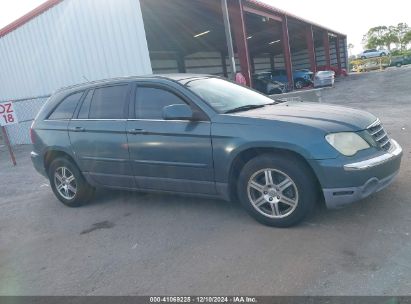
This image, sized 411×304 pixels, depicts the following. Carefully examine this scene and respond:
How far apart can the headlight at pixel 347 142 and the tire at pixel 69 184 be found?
3507mm

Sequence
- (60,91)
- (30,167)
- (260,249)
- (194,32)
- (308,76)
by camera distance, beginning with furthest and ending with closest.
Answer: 1. (308,76)
2. (194,32)
3. (30,167)
4. (60,91)
5. (260,249)

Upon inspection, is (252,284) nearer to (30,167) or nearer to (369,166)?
(369,166)

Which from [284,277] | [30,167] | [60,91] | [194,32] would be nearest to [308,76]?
[194,32]

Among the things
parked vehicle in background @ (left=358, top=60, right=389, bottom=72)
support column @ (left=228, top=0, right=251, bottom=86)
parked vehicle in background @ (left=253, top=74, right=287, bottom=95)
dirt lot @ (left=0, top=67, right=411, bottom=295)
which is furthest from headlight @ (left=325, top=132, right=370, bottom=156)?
parked vehicle in background @ (left=358, top=60, right=389, bottom=72)

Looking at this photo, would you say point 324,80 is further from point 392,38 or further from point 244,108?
point 392,38

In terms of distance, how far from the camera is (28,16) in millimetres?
12750

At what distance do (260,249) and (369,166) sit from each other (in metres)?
1.28

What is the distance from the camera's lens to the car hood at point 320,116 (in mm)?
3711

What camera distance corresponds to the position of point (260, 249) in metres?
3.54

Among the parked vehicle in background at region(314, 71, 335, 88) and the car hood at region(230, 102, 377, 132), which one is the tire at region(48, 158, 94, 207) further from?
the parked vehicle in background at region(314, 71, 335, 88)

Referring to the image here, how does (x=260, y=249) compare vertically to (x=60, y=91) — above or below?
below

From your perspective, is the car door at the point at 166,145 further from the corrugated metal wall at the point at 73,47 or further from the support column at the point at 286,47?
the support column at the point at 286,47

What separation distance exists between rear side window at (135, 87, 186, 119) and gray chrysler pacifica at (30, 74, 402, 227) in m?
0.01

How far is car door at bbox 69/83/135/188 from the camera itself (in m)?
4.80
